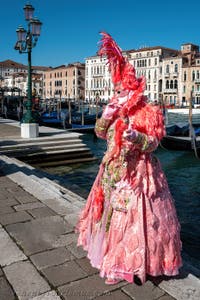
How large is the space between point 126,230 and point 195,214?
3737 millimetres

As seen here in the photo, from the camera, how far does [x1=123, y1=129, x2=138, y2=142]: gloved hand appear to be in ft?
7.05

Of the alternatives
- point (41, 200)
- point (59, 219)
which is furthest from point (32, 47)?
point (59, 219)

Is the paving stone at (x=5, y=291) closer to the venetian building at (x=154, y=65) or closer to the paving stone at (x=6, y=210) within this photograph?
the paving stone at (x=6, y=210)

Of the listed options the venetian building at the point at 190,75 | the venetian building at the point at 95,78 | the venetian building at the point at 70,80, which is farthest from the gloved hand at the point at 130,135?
the venetian building at the point at 70,80

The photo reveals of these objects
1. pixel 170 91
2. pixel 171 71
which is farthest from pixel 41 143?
pixel 170 91

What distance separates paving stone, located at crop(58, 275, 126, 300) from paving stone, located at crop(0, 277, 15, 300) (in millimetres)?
336

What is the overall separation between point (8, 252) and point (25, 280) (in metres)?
0.51

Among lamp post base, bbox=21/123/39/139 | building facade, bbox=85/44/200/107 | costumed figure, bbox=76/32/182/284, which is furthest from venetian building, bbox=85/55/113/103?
costumed figure, bbox=76/32/182/284

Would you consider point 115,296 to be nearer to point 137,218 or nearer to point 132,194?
point 137,218

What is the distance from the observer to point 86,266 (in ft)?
8.68

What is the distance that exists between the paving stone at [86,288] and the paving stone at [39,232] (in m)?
0.65

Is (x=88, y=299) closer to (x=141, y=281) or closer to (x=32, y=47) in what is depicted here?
(x=141, y=281)

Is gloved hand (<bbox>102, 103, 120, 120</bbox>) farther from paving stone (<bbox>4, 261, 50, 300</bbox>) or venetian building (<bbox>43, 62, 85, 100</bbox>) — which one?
venetian building (<bbox>43, 62, 85, 100</bbox>)

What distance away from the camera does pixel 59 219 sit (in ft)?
12.1
